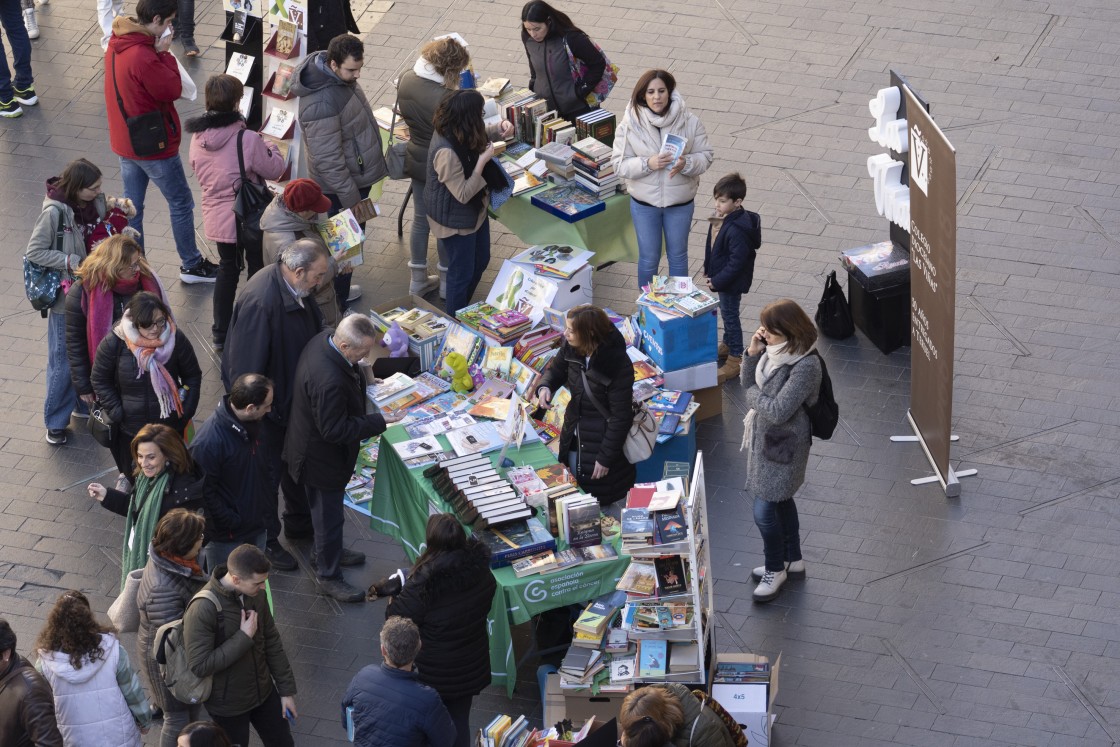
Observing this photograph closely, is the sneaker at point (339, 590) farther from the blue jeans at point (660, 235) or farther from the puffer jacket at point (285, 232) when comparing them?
the blue jeans at point (660, 235)

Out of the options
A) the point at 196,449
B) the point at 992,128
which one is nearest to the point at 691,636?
the point at 196,449

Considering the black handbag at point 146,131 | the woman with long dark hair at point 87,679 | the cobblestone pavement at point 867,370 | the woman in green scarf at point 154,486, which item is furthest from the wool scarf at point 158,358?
the black handbag at point 146,131

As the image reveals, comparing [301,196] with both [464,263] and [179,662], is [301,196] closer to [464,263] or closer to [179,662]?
[464,263]

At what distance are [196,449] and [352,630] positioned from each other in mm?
1552

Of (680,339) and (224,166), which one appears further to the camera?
(224,166)

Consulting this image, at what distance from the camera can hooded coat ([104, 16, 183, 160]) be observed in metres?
11.3

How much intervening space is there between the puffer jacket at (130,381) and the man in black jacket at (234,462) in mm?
861

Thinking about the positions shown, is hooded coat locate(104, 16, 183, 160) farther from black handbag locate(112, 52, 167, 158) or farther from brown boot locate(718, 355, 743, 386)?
brown boot locate(718, 355, 743, 386)

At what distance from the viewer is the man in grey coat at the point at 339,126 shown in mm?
10961

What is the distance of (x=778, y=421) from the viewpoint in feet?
28.3

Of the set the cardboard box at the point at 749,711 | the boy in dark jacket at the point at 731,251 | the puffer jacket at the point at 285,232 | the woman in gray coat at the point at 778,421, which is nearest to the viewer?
the cardboard box at the point at 749,711

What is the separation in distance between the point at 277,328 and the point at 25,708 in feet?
9.34

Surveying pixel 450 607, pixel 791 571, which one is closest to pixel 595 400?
pixel 791 571

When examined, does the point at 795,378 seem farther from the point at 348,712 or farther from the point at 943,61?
the point at 943,61
